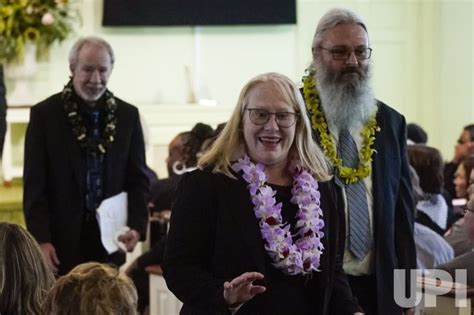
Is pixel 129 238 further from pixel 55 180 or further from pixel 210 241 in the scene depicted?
pixel 210 241

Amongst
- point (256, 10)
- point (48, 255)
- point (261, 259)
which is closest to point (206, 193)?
point (261, 259)

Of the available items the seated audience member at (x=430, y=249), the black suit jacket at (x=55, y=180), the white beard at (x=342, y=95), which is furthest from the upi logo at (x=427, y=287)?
the black suit jacket at (x=55, y=180)

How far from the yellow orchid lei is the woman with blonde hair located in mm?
475

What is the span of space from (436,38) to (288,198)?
26.5 ft

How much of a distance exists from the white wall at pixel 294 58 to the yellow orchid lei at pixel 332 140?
225 inches

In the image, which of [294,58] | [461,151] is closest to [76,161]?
[461,151]

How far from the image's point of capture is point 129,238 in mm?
5312

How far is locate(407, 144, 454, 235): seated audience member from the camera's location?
21.2ft

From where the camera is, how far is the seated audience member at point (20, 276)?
354 cm

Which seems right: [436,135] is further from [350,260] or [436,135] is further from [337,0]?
[350,260]

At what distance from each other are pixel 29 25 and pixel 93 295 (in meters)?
6.49

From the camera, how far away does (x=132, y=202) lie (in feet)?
17.7

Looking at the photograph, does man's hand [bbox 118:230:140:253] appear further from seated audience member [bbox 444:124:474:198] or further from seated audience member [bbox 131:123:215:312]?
seated audience member [bbox 444:124:474:198]

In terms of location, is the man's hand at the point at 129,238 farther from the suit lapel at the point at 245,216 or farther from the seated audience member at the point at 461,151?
the seated audience member at the point at 461,151
